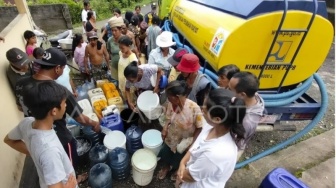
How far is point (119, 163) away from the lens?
3156mm

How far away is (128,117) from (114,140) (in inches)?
25.1

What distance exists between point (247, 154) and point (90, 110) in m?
3.05

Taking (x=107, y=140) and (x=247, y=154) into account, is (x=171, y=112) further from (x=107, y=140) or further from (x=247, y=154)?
(x=247, y=154)

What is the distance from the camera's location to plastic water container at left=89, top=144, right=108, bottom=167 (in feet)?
10.7

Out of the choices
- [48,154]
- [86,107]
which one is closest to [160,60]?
[86,107]

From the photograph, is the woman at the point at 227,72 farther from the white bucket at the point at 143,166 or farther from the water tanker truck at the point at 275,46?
the white bucket at the point at 143,166

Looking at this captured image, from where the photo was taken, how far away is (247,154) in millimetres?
3857

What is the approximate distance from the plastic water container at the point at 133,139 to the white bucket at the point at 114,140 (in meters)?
0.16

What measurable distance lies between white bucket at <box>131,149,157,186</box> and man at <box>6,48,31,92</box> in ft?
6.75

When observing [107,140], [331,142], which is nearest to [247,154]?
[331,142]

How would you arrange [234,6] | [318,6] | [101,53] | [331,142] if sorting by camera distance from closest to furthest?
[318,6] < [234,6] < [331,142] < [101,53]

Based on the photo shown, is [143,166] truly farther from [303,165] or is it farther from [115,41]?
[115,41]

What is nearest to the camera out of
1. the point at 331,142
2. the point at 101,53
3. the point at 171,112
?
the point at 171,112

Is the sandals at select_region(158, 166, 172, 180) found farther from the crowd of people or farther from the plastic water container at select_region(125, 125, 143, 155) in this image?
the plastic water container at select_region(125, 125, 143, 155)
